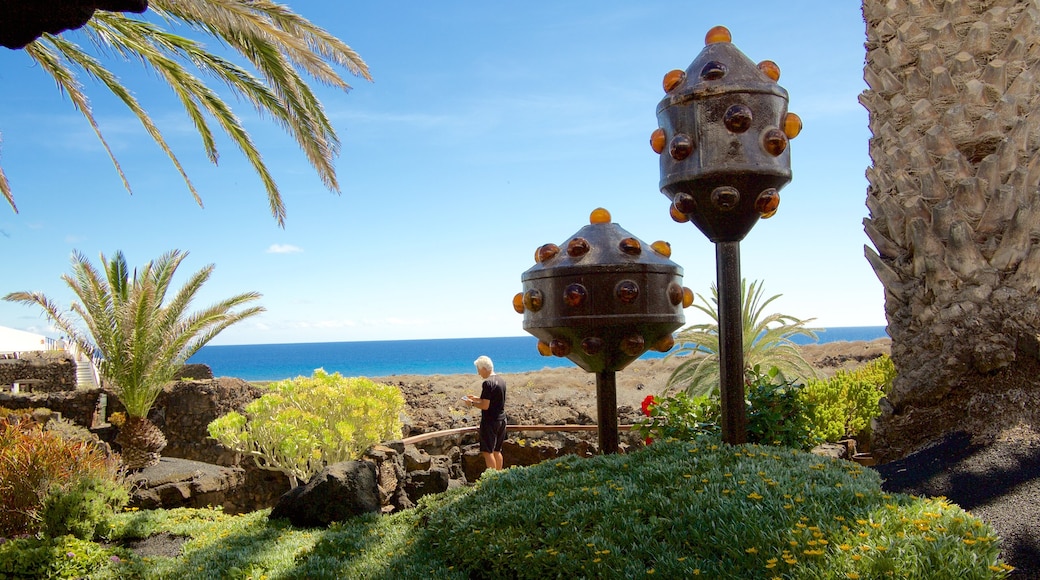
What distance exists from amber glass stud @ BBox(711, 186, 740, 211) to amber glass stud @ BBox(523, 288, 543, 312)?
1359 millimetres

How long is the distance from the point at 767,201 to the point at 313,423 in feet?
16.5

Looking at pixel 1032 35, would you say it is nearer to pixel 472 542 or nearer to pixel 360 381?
pixel 472 542

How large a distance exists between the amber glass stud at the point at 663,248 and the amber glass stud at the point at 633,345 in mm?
650

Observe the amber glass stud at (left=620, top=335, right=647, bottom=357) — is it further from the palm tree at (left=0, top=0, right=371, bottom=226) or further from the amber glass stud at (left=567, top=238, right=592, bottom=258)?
the palm tree at (left=0, top=0, right=371, bottom=226)

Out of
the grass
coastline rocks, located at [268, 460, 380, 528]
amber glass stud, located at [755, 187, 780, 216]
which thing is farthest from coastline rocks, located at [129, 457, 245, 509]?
amber glass stud, located at [755, 187, 780, 216]

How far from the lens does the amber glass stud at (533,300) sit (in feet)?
17.0

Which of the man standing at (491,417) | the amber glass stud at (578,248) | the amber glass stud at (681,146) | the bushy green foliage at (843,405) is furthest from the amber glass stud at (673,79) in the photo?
the man standing at (491,417)

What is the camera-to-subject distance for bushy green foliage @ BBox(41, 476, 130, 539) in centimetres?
639

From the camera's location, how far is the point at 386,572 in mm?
4148

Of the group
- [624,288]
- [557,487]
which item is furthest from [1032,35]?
[557,487]

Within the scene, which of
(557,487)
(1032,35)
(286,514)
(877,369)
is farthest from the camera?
(877,369)

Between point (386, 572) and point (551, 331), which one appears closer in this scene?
point (386, 572)

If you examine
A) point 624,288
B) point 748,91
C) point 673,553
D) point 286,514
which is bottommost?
point 286,514

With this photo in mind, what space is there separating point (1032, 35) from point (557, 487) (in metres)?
4.79
